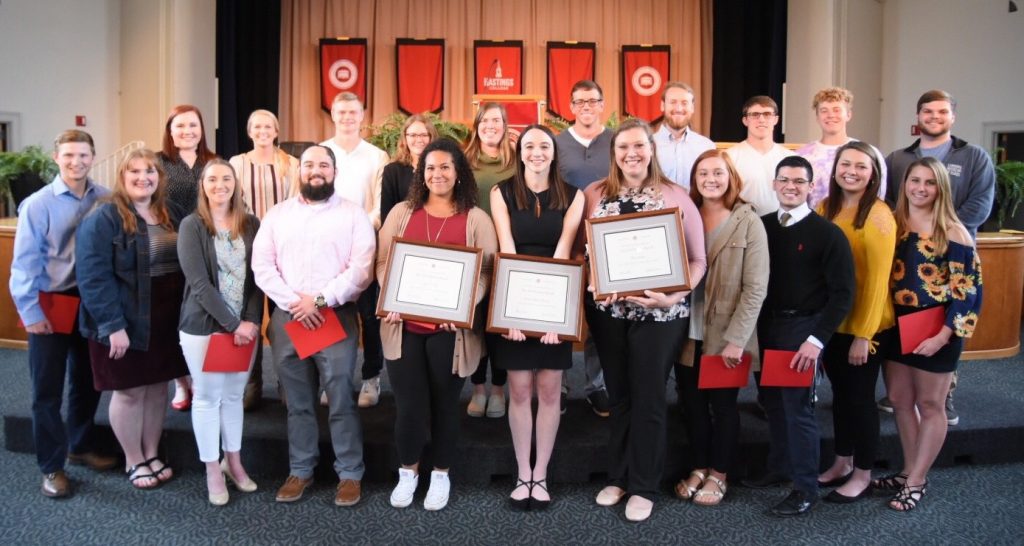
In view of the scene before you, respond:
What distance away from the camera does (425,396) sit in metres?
2.83

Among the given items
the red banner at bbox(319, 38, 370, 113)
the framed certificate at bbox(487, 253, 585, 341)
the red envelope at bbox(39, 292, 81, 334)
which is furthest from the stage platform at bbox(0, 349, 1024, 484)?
the red banner at bbox(319, 38, 370, 113)

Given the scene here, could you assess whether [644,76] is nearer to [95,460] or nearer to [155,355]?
[155,355]

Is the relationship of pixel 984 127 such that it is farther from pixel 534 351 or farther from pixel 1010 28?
pixel 534 351

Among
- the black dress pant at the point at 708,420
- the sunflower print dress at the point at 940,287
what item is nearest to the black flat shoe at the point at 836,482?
the black dress pant at the point at 708,420

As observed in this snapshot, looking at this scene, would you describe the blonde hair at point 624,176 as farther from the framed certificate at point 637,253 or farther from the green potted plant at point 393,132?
the green potted plant at point 393,132

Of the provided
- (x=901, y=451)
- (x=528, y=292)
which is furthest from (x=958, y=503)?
(x=528, y=292)

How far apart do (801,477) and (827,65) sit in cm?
696

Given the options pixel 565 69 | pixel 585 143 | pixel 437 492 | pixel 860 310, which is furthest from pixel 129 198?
pixel 565 69

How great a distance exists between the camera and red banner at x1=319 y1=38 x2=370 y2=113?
37.8 ft

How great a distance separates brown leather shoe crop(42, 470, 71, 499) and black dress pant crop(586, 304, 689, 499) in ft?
7.42

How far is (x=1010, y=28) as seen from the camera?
24.8 feet

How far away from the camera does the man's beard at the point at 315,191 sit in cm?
281

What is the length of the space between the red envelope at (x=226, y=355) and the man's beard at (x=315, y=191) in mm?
619

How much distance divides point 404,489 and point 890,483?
206 cm
